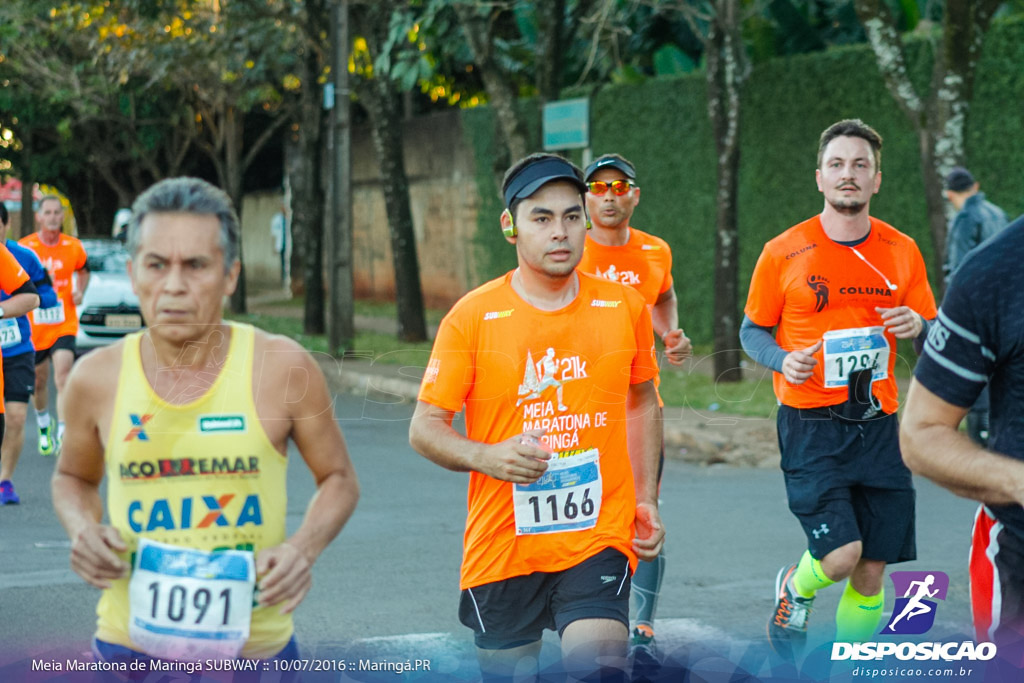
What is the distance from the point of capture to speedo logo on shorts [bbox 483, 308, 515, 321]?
427cm

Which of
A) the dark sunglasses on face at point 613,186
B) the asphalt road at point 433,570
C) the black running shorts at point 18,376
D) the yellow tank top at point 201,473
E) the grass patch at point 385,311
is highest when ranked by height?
the dark sunglasses on face at point 613,186

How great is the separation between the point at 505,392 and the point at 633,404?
0.53m

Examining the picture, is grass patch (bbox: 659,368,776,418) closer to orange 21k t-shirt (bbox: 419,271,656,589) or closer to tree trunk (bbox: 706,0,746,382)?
tree trunk (bbox: 706,0,746,382)

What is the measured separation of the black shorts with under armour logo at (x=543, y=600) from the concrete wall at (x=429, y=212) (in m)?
21.1

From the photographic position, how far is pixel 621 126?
63.6 feet

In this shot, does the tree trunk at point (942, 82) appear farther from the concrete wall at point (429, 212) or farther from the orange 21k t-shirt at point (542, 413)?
the concrete wall at point (429, 212)

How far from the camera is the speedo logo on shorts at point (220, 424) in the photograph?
3156 millimetres

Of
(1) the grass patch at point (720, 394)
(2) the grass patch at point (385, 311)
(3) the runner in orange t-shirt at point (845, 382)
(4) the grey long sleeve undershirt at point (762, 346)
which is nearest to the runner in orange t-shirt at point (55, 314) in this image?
(1) the grass patch at point (720, 394)

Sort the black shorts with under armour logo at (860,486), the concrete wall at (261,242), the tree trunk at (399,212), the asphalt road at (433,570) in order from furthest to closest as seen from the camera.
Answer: the concrete wall at (261,242) → the tree trunk at (399,212) → the asphalt road at (433,570) → the black shorts with under armour logo at (860,486)

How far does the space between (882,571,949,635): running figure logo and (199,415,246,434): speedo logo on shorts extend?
9.46ft

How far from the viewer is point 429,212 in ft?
91.0

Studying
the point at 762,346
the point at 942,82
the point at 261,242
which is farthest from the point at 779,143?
the point at 261,242

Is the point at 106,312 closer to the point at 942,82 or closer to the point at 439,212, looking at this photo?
the point at 439,212

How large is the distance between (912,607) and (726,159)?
9243 millimetres
